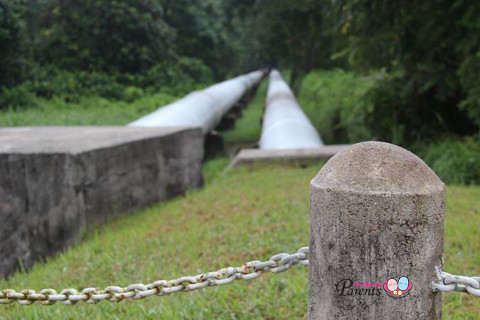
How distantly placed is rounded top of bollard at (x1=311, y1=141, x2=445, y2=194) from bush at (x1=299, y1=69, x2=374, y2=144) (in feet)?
20.3

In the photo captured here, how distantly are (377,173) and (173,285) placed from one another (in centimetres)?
93

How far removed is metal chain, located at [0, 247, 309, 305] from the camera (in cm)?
193

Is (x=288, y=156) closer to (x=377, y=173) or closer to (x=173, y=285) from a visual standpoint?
(x=173, y=285)

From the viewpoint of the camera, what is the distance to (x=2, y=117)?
10328 mm

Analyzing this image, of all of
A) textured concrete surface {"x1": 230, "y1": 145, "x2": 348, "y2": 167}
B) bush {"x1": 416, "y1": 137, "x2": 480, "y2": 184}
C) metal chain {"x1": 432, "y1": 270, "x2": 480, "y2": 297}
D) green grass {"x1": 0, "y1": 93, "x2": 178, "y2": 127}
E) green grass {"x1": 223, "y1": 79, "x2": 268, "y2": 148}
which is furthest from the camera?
green grass {"x1": 223, "y1": 79, "x2": 268, "y2": 148}

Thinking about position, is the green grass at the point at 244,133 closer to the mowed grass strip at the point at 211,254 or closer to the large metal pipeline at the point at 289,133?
the large metal pipeline at the point at 289,133

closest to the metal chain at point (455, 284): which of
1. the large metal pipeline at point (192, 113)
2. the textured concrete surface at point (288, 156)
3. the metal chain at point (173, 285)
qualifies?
the metal chain at point (173, 285)

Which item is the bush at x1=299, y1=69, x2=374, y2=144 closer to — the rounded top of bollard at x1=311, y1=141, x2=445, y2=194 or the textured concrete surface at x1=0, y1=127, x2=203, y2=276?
the textured concrete surface at x1=0, y1=127, x2=203, y2=276

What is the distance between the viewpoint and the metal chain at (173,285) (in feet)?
6.34

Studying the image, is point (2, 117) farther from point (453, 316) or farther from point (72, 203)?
point (453, 316)

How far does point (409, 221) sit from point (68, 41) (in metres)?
17.9

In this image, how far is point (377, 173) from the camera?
166 centimetres

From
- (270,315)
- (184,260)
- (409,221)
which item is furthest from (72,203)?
(409,221)

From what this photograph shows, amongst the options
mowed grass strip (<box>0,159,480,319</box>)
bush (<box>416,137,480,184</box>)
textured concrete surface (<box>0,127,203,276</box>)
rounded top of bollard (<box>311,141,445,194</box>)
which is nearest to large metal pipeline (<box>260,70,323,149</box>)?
bush (<box>416,137,480,184</box>)
